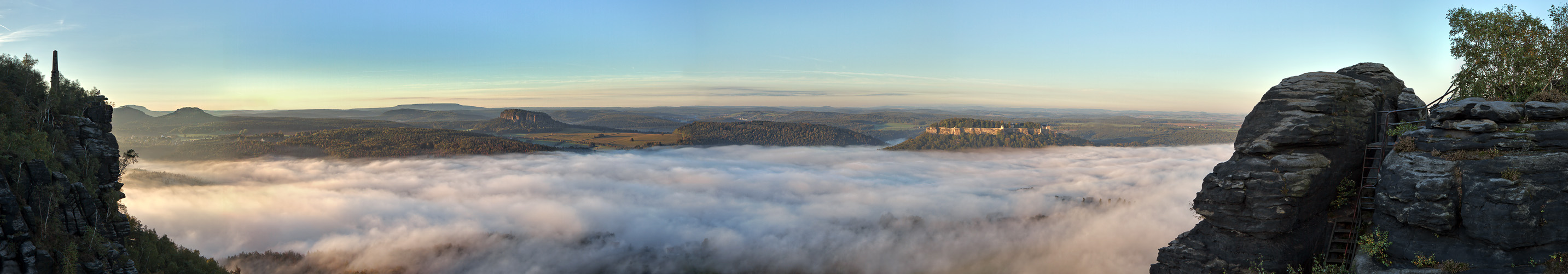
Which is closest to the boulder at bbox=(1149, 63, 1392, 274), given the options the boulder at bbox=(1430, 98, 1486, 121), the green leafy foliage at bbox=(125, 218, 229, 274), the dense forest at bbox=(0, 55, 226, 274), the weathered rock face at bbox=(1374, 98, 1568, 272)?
the weathered rock face at bbox=(1374, 98, 1568, 272)

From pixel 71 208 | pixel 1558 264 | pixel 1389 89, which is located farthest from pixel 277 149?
pixel 1558 264

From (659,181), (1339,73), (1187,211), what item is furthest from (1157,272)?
(659,181)

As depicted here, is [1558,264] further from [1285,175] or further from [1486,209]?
[1285,175]

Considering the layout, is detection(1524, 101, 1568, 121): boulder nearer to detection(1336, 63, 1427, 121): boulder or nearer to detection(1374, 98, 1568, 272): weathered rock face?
detection(1374, 98, 1568, 272): weathered rock face

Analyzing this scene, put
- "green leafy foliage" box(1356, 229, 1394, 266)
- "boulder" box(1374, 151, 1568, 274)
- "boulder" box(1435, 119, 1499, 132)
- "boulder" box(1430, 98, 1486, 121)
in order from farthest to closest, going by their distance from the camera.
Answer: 1. "green leafy foliage" box(1356, 229, 1394, 266)
2. "boulder" box(1430, 98, 1486, 121)
3. "boulder" box(1435, 119, 1499, 132)
4. "boulder" box(1374, 151, 1568, 274)

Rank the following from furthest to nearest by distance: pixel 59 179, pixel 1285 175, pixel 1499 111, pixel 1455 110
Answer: pixel 59 179, pixel 1285 175, pixel 1455 110, pixel 1499 111

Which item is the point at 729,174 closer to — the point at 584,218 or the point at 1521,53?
the point at 584,218
